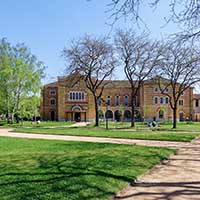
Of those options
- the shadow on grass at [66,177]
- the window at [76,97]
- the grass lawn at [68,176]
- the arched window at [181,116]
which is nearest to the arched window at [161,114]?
the arched window at [181,116]

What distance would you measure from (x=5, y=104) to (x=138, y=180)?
45.9 meters

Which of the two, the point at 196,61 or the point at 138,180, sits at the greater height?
the point at 196,61

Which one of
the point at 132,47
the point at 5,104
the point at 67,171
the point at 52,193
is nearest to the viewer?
the point at 52,193

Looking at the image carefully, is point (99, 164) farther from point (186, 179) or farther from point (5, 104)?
point (5, 104)

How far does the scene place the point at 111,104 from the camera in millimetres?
83438

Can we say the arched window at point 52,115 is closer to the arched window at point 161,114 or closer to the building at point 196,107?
the arched window at point 161,114

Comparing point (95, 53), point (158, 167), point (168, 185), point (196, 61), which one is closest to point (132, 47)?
point (95, 53)

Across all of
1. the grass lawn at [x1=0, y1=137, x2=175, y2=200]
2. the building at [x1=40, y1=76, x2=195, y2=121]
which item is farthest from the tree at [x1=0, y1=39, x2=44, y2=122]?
the grass lawn at [x1=0, y1=137, x2=175, y2=200]

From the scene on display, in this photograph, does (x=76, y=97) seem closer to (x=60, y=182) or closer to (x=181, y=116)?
(x=181, y=116)

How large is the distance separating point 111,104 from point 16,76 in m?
36.9

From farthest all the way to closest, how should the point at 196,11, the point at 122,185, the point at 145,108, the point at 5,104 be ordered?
the point at 145,108 < the point at 5,104 < the point at 196,11 < the point at 122,185

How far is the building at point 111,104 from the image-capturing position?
79.1m

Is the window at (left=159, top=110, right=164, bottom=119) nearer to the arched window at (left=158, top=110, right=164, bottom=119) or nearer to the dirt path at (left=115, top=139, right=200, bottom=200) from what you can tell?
the arched window at (left=158, top=110, right=164, bottom=119)

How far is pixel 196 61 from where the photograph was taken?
3888cm
